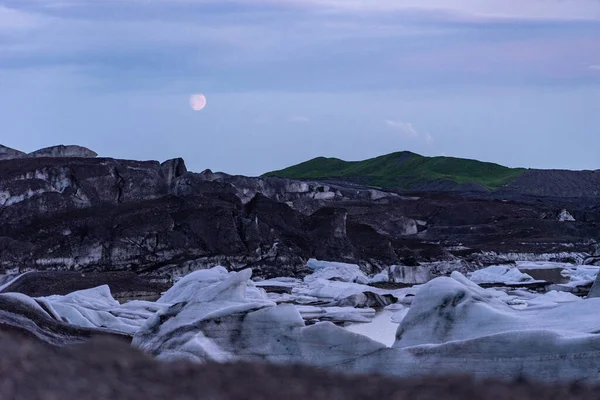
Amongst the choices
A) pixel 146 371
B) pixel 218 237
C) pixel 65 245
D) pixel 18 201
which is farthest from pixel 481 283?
pixel 146 371

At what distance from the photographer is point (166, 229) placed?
113 ft

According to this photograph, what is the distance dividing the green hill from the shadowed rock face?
3060 inches

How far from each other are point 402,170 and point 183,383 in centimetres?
13972

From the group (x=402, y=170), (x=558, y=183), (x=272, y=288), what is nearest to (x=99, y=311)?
(x=272, y=288)

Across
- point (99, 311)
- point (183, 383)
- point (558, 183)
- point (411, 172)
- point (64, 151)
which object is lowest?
point (99, 311)

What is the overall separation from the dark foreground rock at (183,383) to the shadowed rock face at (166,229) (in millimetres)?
25888

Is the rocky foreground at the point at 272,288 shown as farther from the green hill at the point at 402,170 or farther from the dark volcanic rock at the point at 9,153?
the green hill at the point at 402,170

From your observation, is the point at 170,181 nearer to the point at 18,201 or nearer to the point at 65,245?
the point at 18,201

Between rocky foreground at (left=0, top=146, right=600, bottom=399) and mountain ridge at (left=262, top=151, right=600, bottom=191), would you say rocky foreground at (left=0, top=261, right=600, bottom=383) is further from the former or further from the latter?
mountain ridge at (left=262, top=151, right=600, bottom=191)

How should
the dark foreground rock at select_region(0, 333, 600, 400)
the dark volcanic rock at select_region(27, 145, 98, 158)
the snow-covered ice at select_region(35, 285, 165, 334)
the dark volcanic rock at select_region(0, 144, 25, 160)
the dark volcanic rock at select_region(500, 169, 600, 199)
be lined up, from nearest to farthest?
1. the dark foreground rock at select_region(0, 333, 600, 400)
2. the snow-covered ice at select_region(35, 285, 165, 334)
3. the dark volcanic rock at select_region(0, 144, 25, 160)
4. the dark volcanic rock at select_region(27, 145, 98, 158)
5. the dark volcanic rock at select_region(500, 169, 600, 199)

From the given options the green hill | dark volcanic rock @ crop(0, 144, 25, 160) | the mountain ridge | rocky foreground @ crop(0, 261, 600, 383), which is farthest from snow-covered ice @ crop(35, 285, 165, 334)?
the green hill

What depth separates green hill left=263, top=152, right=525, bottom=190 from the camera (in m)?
131

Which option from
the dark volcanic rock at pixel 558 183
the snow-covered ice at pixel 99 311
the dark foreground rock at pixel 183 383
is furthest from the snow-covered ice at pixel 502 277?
the dark volcanic rock at pixel 558 183

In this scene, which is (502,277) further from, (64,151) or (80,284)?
(64,151)
